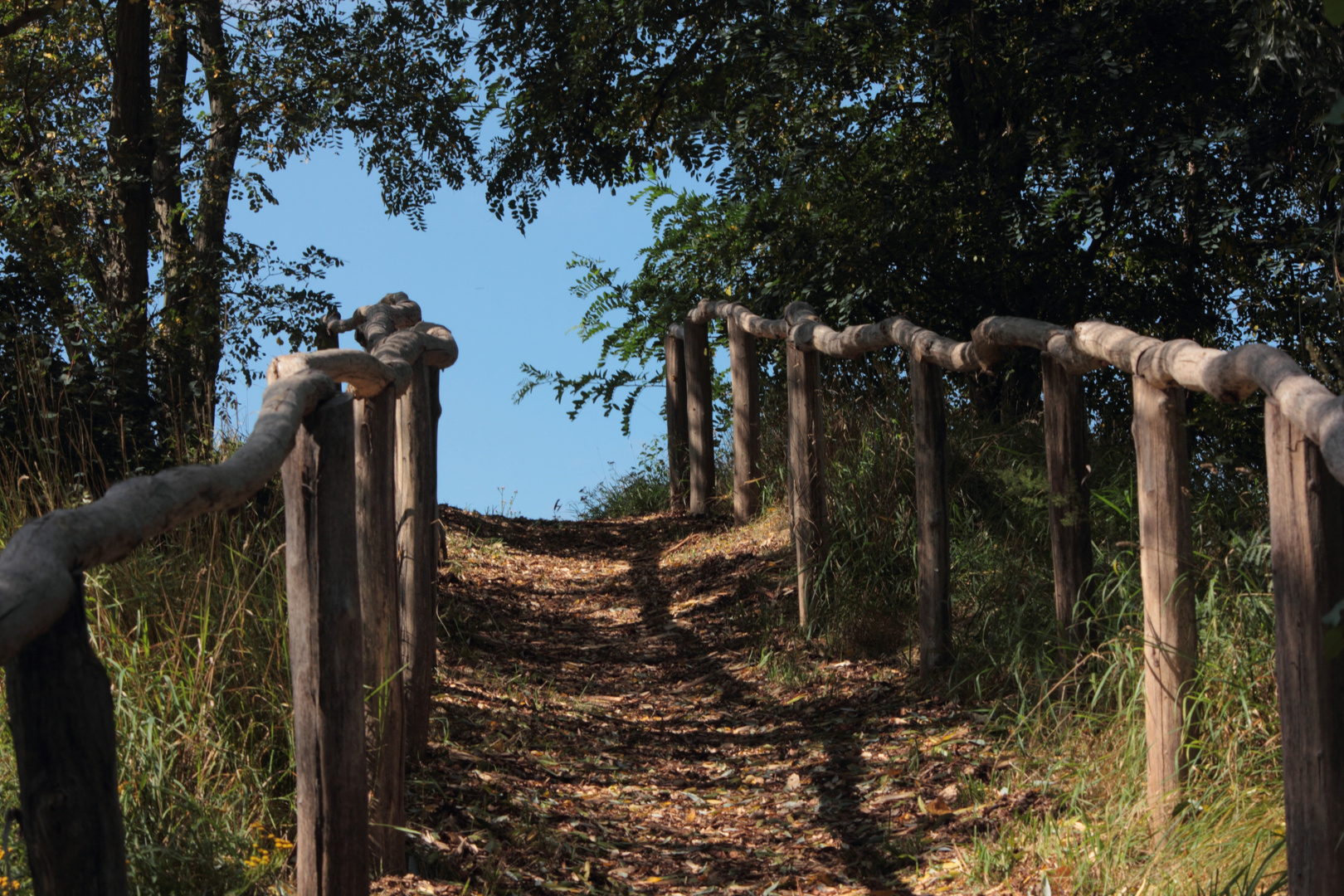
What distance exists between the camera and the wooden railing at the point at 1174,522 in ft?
8.60

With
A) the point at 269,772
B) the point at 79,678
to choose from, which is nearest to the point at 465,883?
the point at 269,772

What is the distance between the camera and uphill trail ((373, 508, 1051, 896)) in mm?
3793

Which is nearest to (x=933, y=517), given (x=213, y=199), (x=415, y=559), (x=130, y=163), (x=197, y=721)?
(x=415, y=559)

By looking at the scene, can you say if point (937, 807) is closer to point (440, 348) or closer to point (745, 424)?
point (440, 348)

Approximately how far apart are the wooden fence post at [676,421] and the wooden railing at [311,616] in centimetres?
572

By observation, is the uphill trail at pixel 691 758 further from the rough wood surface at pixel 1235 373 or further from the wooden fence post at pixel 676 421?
the wooden fence post at pixel 676 421

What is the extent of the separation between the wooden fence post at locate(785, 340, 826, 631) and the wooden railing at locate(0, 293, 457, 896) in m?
2.10

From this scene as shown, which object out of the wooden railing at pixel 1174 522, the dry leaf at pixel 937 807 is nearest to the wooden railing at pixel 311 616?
the wooden railing at pixel 1174 522

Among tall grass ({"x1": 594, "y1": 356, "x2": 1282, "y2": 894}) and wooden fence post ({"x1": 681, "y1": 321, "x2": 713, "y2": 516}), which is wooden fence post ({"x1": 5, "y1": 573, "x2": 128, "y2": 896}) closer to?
tall grass ({"x1": 594, "y1": 356, "x2": 1282, "y2": 894})

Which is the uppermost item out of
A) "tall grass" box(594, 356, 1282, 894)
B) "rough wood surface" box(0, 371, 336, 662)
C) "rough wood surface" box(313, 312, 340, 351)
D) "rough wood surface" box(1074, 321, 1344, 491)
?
"rough wood surface" box(313, 312, 340, 351)

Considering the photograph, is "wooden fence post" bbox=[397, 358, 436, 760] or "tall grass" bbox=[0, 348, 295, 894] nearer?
"tall grass" bbox=[0, 348, 295, 894]

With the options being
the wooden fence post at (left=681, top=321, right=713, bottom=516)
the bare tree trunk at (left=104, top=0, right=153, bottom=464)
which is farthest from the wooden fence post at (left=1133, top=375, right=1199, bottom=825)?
the bare tree trunk at (left=104, top=0, right=153, bottom=464)

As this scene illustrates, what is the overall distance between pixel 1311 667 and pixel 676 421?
8286 millimetres

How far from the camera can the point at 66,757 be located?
1632 millimetres
